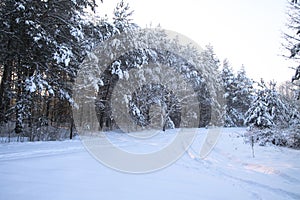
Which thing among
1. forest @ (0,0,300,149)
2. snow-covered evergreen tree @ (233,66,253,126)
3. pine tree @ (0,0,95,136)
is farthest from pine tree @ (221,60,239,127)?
pine tree @ (0,0,95,136)

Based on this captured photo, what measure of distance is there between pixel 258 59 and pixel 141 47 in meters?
9.85

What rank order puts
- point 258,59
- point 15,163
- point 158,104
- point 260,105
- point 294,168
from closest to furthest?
point 15,163 → point 294,168 → point 258,59 → point 260,105 → point 158,104

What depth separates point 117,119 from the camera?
65.6 ft

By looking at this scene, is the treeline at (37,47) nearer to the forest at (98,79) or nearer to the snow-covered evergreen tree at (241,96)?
the forest at (98,79)

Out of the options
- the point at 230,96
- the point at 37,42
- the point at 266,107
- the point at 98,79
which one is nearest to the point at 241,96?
the point at 230,96

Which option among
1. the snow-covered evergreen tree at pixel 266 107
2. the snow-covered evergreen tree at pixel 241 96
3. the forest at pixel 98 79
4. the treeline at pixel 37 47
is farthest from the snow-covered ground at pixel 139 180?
the snow-covered evergreen tree at pixel 241 96

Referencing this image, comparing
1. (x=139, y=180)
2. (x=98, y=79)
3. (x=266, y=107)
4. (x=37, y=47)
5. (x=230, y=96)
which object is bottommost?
(x=139, y=180)

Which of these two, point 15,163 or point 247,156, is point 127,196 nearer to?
point 15,163

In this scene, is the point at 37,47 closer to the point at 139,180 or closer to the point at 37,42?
the point at 37,42

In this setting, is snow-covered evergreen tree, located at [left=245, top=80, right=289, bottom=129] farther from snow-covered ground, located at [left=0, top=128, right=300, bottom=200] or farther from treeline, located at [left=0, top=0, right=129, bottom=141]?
treeline, located at [left=0, top=0, right=129, bottom=141]

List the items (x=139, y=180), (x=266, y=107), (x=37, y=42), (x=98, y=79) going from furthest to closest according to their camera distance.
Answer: (x=266, y=107)
(x=98, y=79)
(x=37, y=42)
(x=139, y=180)

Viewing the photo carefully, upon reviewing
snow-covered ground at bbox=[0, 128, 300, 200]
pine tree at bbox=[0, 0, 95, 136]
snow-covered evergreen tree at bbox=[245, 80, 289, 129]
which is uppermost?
pine tree at bbox=[0, 0, 95, 136]

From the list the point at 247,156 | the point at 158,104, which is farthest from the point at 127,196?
the point at 158,104

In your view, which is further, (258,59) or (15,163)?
(258,59)
